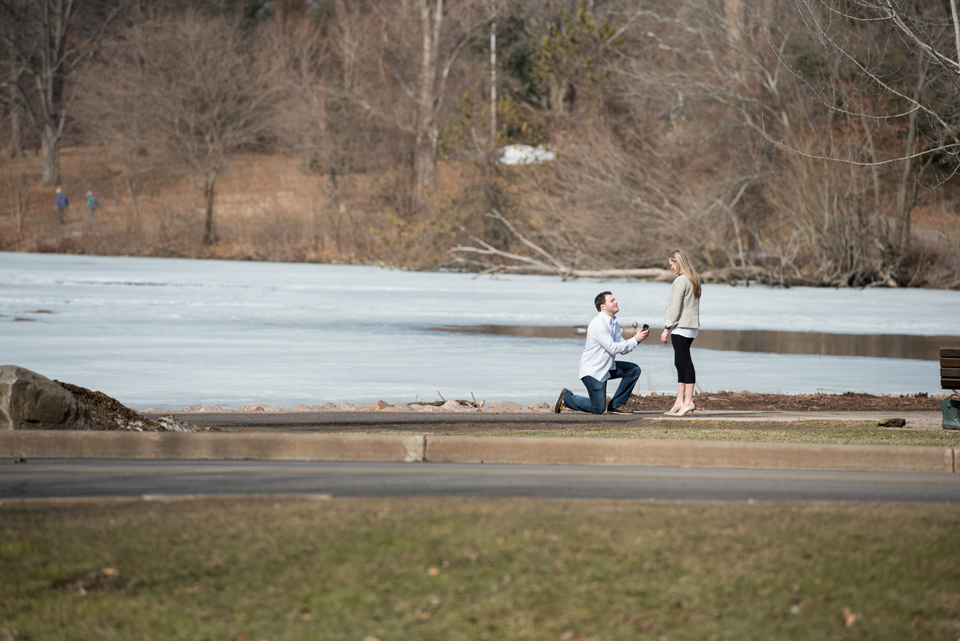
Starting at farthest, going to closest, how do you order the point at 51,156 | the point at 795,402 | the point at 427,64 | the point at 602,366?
the point at 51,156 < the point at 427,64 < the point at 795,402 < the point at 602,366

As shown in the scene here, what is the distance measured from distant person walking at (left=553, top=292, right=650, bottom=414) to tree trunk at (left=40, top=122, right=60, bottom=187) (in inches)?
2139

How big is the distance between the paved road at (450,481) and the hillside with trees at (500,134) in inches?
439

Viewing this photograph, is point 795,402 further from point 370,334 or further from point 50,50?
point 50,50

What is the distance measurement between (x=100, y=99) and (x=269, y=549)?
5869 centimetres

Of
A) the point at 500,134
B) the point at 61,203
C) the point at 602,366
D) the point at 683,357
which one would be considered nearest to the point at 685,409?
the point at 683,357

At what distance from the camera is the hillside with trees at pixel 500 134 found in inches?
1312

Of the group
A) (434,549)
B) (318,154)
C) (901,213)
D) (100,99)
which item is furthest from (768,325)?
(100,99)

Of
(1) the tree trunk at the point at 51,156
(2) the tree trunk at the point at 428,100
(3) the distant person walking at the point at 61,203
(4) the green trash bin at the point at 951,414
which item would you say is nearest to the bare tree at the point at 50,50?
(1) the tree trunk at the point at 51,156

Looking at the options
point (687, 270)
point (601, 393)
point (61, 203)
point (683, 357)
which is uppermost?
point (61, 203)

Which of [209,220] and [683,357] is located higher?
[209,220]

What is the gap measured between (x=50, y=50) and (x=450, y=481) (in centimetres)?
6074

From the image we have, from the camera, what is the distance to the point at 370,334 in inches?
821

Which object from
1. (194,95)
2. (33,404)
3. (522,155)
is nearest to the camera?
(33,404)

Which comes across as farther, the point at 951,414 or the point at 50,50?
the point at 50,50
